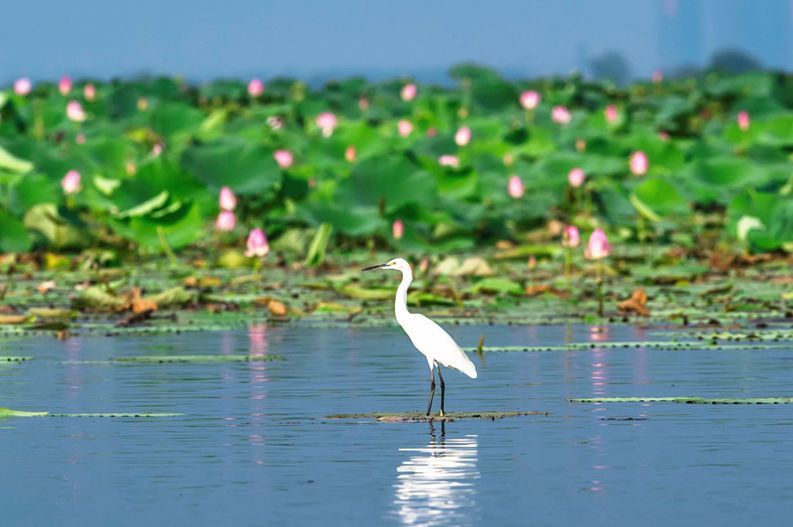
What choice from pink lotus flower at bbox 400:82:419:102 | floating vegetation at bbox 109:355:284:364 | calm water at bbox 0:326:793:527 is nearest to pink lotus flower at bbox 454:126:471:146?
pink lotus flower at bbox 400:82:419:102

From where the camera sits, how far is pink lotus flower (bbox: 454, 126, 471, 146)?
20.5m

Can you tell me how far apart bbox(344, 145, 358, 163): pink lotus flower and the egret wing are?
10.7 metres

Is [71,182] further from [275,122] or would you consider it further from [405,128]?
[275,122]

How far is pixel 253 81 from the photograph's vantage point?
90.1 ft

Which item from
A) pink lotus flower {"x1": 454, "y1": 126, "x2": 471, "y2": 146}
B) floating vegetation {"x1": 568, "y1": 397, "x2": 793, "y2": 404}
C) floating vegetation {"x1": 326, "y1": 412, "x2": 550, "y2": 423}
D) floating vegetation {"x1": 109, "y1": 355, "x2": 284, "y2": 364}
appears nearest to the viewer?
floating vegetation {"x1": 326, "y1": 412, "x2": 550, "y2": 423}

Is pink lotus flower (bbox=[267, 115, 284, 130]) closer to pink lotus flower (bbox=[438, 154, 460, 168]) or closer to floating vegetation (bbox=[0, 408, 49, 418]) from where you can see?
pink lotus flower (bbox=[438, 154, 460, 168])

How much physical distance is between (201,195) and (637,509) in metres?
10.4

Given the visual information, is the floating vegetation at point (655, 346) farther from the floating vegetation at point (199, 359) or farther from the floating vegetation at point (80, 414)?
the floating vegetation at point (80, 414)

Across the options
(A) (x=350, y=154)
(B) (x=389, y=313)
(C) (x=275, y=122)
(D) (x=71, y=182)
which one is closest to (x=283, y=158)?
(A) (x=350, y=154)

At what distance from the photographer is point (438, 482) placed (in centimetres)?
698

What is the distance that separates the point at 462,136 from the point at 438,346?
1202cm

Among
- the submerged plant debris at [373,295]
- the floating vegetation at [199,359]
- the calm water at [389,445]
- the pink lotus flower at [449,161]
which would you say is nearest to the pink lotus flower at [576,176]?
the pink lotus flower at [449,161]

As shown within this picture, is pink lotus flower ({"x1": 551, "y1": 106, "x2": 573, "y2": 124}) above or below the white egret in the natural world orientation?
above

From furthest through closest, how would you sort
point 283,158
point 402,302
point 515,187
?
1. point 283,158
2. point 515,187
3. point 402,302
